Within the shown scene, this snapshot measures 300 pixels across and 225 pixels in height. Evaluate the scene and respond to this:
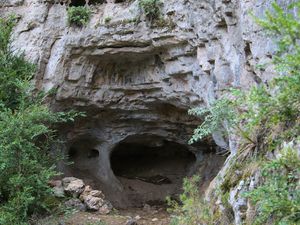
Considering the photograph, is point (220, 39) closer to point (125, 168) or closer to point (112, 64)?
point (112, 64)

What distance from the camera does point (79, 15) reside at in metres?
8.75

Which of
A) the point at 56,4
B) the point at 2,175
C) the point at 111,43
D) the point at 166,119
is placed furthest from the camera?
the point at 166,119

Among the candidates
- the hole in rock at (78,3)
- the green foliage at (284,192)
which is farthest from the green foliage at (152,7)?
the green foliage at (284,192)

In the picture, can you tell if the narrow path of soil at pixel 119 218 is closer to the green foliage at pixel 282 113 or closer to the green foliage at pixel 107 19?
the green foliage at pixel 107 19

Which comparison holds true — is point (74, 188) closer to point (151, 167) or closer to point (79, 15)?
point (79, 15)

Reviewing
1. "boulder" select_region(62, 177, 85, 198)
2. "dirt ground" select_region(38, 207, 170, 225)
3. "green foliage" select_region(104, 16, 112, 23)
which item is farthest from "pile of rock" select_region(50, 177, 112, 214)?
"green foliage" select_region(104, 16, 112, 23)

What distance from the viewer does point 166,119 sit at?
10328 mm

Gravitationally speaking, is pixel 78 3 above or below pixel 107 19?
above

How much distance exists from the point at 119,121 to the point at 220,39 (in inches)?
174

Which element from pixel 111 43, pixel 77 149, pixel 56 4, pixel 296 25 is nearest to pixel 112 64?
pixel 111 43

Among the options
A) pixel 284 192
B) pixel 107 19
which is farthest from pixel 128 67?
pixel 284 192

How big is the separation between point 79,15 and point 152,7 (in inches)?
62.6

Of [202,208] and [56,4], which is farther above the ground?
[56,4]

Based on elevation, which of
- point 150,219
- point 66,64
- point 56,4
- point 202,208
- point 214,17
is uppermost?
point 56,4
